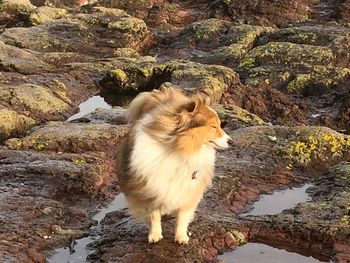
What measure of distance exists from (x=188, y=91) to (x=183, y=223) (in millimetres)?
9593

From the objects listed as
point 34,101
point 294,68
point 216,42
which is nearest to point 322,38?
point 294,68

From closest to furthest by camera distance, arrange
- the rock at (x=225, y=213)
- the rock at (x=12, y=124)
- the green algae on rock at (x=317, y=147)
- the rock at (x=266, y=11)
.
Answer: the rock at (x=225, y=213) → the green algae on rock at (x=317, y=147) → the rock at (x=12, y=124) → the rock at (x=266, y=11)

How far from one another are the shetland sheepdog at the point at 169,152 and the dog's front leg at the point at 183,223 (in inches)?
0.7

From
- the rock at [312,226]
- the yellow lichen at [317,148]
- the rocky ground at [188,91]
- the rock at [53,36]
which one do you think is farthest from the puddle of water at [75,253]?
the rock at [53,36]

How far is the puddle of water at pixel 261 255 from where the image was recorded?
9242mm

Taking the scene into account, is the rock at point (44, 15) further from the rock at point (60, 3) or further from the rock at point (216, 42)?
the rock at point (216, 42)

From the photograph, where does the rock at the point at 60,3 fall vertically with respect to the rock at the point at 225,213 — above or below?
below

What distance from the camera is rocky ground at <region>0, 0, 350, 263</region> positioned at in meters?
9.68

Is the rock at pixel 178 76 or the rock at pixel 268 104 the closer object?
the rock at pixel 268 104

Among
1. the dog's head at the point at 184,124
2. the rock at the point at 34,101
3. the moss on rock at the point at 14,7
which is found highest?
the dog's head at the point at 184,124

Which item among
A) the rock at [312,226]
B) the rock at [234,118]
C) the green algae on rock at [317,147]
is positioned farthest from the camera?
the rock at [234,118]

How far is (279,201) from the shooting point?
38.1 ft

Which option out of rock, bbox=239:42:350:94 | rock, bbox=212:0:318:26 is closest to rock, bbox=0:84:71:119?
rock, bbox=239:42:350:94

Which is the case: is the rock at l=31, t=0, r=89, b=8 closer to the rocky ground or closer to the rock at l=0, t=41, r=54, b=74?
the rocky ground
